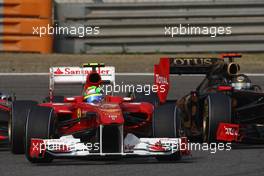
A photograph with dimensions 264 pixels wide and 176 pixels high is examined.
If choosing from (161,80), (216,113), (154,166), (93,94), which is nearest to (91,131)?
(93,94)

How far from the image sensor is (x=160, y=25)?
21.9 meters

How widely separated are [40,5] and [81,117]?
982 centimetres

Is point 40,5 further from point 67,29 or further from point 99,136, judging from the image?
point 99,136

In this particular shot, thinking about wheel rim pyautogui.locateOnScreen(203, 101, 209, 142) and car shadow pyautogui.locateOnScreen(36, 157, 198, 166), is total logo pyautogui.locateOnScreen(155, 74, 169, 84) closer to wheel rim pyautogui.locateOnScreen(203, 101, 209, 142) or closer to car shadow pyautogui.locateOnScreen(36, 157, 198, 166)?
wheel rim pyautogui.locateOnScreen(203, 101, 209, 142)

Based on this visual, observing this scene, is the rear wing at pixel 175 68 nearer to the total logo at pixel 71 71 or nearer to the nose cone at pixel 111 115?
the total logo at pixel 71 71

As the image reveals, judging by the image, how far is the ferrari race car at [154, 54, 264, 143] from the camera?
12.5 m

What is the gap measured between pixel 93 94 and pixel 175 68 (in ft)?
5.98

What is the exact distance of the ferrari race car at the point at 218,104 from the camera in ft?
41.1

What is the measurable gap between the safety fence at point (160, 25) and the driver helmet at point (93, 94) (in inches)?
361

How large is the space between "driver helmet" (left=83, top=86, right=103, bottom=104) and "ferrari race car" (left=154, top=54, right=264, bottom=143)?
102 cm

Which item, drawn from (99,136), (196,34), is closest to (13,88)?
(196,34)

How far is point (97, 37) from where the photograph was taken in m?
22.0
